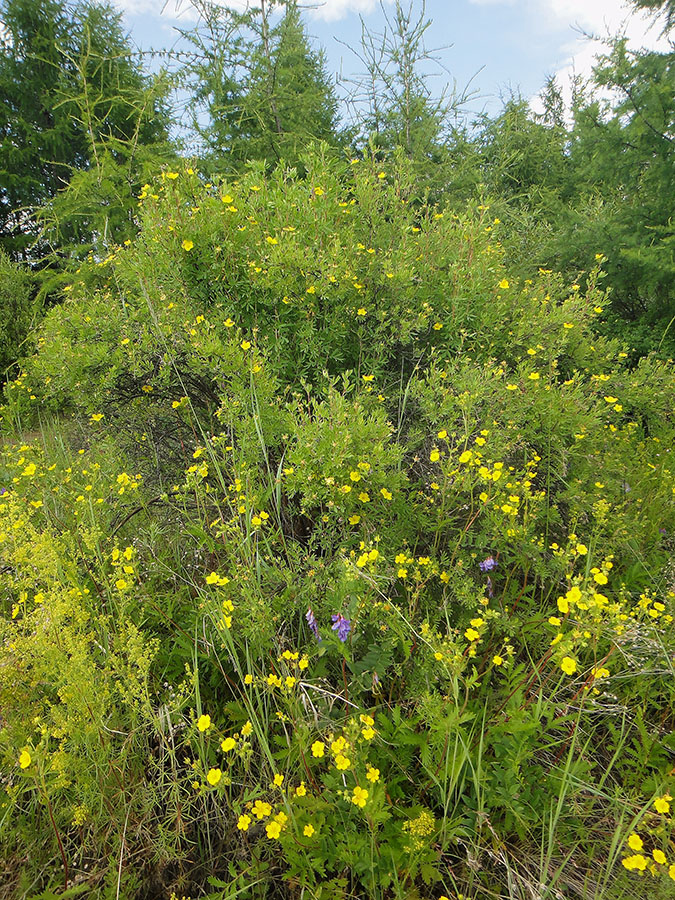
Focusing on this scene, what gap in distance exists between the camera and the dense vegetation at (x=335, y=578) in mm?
1264

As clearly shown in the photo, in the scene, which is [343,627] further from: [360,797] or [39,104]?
[39,104]

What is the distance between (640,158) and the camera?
4395 millimetres

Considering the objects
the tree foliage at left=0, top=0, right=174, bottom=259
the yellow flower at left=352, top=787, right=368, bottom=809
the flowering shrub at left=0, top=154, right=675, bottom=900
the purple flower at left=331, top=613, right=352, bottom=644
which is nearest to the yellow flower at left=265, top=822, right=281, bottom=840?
the flowering shrub at left=0, top=154, right=675, bottom=900

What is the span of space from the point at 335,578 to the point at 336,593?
25cm

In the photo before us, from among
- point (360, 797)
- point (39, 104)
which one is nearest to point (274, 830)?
point (360, 797)

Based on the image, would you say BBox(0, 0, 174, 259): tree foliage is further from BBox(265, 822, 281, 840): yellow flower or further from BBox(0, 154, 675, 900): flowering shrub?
BBox(265, 822, 281, 840): yellow flower

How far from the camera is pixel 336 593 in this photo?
4.85 ft

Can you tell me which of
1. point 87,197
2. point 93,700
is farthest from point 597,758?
point 87,197

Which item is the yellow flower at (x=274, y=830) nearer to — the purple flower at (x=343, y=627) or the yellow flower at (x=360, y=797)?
the yellow flower at (x=360, y=797)

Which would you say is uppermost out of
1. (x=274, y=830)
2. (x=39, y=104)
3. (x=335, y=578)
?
(x=39, y=104)

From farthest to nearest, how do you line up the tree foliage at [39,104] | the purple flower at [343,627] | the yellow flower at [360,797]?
the tree foliage at [39,104]
the purple flower at [343,627]
the yellow flower at [360,797]

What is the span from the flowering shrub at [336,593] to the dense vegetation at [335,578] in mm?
17

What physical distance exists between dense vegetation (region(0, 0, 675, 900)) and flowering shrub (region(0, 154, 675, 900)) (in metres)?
A: 0.02

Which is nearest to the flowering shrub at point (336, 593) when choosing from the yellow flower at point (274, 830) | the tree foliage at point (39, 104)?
the yellow flower at point (274, 830)
